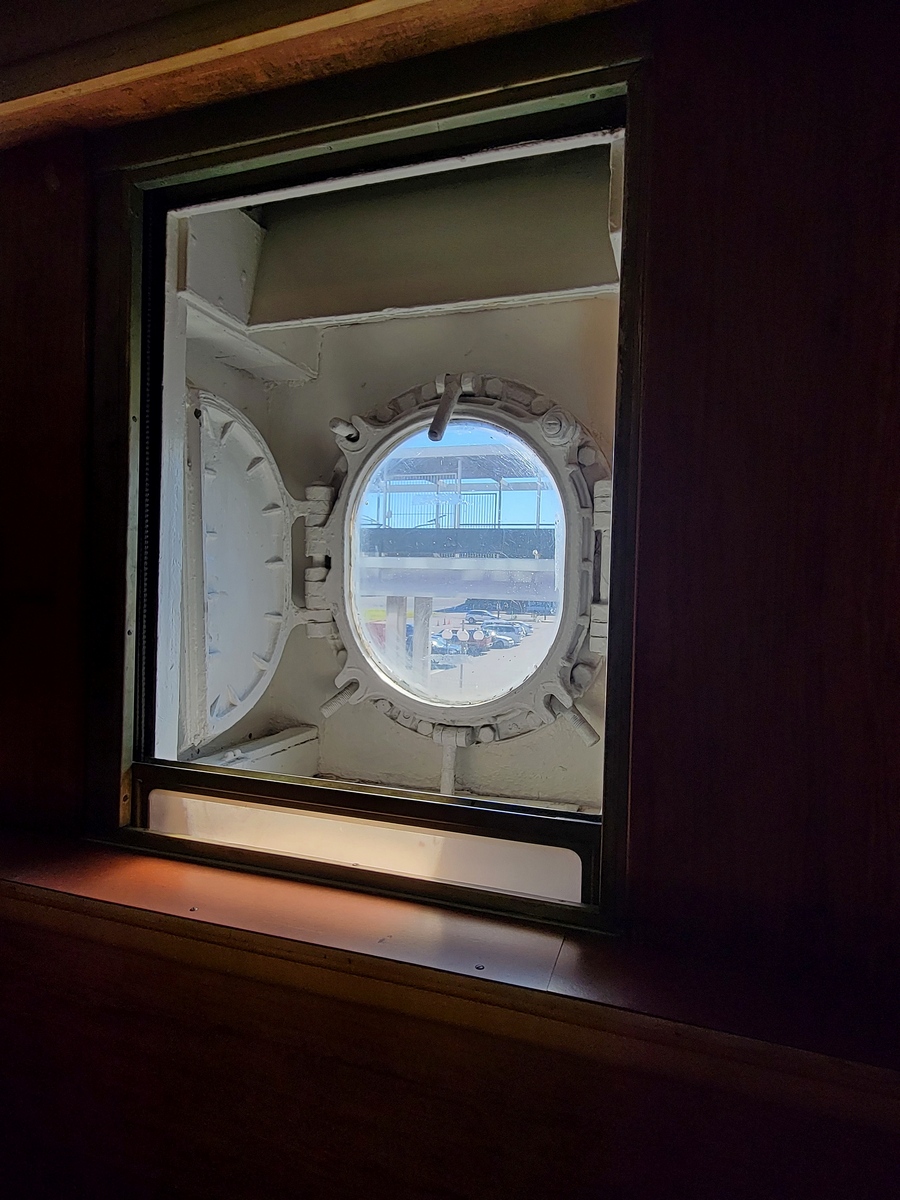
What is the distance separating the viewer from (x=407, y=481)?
198 cm

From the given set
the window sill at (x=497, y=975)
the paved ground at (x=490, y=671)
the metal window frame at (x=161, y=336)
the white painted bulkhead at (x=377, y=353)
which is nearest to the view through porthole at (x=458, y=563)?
the paved ground at (x=490, y=671)

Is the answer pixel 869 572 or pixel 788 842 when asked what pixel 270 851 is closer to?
pixel 788 842

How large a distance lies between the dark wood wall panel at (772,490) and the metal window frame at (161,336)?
0.13 ft

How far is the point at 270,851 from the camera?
79 centimetres

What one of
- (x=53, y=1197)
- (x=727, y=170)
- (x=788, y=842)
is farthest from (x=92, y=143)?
(x=53, y=1197)

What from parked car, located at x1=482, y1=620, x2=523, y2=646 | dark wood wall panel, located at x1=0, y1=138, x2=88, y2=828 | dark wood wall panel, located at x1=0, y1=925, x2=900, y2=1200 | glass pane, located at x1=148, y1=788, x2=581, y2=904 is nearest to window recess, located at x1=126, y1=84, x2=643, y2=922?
parked car, located at x1=482, y1=620, x2=523, y2=646

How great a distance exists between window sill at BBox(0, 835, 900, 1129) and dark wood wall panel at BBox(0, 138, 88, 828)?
14cm

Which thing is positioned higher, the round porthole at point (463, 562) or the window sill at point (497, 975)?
the round porthole at point (463, 562)

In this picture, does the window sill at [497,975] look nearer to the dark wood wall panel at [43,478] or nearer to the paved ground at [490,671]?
the dark wood wall panel at [43,478]

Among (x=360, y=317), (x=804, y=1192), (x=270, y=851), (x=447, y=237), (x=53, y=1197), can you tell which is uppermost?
(x=447, y=237)

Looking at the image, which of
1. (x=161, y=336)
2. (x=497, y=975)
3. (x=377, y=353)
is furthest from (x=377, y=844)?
(x=377, y=353)

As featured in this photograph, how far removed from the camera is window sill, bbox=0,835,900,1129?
517 millimetres

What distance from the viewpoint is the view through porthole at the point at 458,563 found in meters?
1.86

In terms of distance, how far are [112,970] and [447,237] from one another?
63.9 inches
